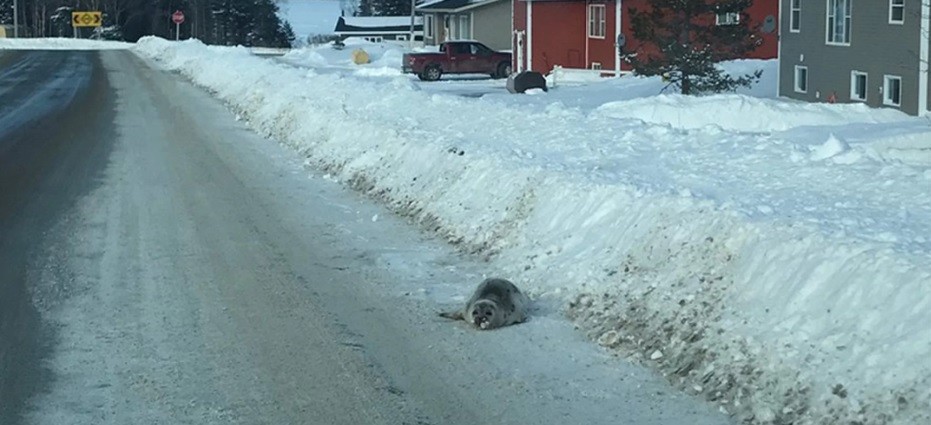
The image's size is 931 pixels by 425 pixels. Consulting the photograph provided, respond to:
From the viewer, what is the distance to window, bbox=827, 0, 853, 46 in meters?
32.4

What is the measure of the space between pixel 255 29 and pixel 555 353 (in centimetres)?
10865

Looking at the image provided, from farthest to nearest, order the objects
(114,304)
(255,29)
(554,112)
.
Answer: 1. (255,29)
2. (554,112)
3. (114,304)

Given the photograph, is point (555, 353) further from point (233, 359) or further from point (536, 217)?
point (536, 217)

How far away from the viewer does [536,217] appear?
1096 cm

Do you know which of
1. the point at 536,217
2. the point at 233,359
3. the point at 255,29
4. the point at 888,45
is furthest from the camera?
the point at 255,29

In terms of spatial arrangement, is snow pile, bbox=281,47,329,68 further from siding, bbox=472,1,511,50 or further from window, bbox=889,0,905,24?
window, bbox=889,0,905,24

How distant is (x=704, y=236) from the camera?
8.56m

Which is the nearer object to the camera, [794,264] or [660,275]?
[794,264]

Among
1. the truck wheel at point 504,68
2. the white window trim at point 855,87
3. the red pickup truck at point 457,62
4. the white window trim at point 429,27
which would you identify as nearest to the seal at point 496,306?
the white window trim at point 855,87

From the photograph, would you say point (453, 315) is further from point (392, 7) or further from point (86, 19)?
point (392, 7)

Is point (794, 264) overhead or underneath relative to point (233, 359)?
overhead

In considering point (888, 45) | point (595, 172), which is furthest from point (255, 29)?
point (595, 172)

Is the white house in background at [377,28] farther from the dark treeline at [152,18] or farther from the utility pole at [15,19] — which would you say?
the utility pole at [15,19]

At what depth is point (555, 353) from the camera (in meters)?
8.07
